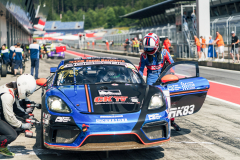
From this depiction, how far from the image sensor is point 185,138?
17.4 ft

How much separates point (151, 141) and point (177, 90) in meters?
1.40

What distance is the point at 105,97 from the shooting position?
4414 mm

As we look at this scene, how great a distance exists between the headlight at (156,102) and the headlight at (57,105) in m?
1.11

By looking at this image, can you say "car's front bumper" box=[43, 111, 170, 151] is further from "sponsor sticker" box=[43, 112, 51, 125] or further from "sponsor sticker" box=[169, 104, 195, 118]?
"sponsor sticker" box=[169, 104, 195, 118]

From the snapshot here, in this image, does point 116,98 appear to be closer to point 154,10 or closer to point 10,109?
point 10,109

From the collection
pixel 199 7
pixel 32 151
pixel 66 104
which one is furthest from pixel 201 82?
pixel 199 7

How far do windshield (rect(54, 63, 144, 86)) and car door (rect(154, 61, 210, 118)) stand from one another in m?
0.46

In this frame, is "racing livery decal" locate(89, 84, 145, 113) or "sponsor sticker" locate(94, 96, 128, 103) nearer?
"racing livery decal" locate(89, 84, 145, 113)

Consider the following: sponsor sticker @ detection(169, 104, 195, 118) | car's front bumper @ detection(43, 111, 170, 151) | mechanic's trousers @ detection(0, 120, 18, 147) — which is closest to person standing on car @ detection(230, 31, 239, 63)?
sponsor sticker @ detection(169, 104, 195, 118)

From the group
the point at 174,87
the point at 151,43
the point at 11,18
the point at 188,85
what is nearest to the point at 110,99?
the point at 174,87

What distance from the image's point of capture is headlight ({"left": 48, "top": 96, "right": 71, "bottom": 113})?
4203 mm

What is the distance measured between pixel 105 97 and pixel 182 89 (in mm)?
1498

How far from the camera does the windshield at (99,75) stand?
17.1 feet

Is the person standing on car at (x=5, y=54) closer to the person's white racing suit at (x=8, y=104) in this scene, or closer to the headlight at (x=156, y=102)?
the person's white racing suit at (x=8, y=104)
